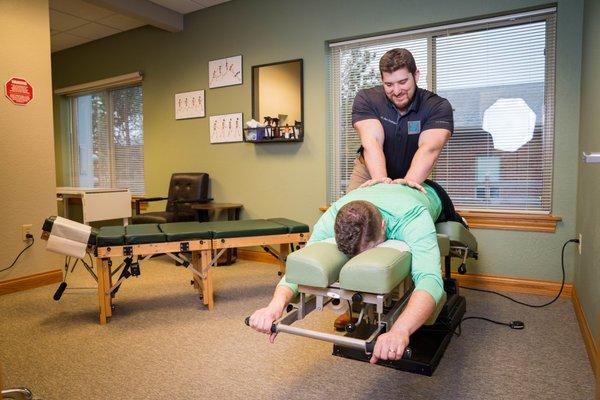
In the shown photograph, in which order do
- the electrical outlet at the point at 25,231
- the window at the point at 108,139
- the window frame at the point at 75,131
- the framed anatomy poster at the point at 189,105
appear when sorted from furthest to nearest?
the window frame at the point at 75,131 → the window at the point at 108,139 → the framed anatomy poster at the point at 189,105 → the electrical outlet at the point at 25,231

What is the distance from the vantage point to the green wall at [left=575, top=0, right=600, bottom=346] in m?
1.95

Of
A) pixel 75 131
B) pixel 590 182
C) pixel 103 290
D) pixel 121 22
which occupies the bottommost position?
pixel 103 290

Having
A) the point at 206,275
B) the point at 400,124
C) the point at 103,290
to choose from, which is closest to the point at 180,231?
the point at 206,275

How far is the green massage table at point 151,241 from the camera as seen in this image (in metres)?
2.34

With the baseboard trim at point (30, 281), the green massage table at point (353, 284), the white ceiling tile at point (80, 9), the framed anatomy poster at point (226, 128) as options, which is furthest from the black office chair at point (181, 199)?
the green massage table at point (353, 284)

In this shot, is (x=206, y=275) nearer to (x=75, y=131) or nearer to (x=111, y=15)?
(x=111, y=15)

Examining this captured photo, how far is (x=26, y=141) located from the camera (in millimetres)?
3145

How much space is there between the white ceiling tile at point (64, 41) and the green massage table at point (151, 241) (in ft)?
11.5

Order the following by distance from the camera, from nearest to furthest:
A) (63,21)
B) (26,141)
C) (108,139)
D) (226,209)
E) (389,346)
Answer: (389,346)
(26,141)
(226,209)
(63,21)
(108,139)

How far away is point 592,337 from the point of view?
75.4 inches

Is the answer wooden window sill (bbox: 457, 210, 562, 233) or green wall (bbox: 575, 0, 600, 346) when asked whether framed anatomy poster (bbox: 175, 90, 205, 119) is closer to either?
wooden window sill (bbox: 457, 210, 562, 233)

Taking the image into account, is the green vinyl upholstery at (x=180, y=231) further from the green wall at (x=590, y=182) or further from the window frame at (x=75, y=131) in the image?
the window frame at (x=75, y=131)

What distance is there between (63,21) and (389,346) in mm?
4951

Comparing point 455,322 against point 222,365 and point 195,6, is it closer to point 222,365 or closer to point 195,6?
point 222,365
